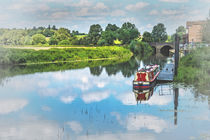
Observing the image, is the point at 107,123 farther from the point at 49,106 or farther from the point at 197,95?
the point at 197,95

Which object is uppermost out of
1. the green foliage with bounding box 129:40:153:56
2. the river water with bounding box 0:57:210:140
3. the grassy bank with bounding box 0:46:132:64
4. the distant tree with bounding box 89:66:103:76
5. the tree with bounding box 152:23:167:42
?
the tree with bounding box 152:23:167:42

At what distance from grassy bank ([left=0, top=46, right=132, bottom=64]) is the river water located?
32.6m

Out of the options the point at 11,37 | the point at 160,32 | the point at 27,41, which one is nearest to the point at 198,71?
the point at 27,41

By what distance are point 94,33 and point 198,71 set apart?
99635mm

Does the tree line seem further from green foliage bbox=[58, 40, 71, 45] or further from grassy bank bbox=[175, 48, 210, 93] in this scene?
grassy bank bbox=[175, 48, 210, 93]

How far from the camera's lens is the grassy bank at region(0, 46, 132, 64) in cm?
6512

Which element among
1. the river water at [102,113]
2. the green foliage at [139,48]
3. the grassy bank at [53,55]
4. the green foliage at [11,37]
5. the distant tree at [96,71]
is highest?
the green foliage at [11,37]

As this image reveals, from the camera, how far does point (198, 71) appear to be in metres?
35.2

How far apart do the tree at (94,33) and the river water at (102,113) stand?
96.4 m

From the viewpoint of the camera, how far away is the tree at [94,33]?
12988 centimetres

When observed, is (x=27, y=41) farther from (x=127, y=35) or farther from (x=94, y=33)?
(x=127, y=35)

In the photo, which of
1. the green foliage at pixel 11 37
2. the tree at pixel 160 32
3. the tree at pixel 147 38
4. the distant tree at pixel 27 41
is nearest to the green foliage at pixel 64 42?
the distant tree at pixel 27 41

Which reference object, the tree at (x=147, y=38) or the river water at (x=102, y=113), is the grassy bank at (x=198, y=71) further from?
the tree at (x=147, y=38)

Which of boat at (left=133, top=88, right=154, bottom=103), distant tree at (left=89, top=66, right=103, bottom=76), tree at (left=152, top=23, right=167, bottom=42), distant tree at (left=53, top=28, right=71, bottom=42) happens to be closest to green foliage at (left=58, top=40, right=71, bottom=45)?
distant tree at (left=53, top=28, right=71, bottom=42)
